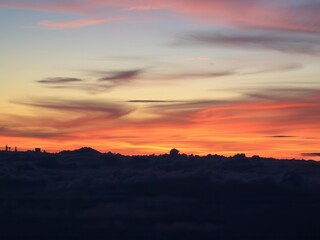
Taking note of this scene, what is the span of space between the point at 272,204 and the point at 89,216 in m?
28.7

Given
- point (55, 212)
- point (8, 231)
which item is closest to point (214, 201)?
point (55, 212)

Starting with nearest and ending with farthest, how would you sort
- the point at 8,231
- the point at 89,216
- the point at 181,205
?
the point at 8,231, the point at 89,216, the point at 181,205

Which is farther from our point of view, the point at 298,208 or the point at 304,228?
the point at 298,208

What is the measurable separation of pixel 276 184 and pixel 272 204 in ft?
21.2

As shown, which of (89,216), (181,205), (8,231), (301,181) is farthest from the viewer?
(301,181)

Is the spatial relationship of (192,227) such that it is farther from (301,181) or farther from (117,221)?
(301,181)

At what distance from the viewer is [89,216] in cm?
11975

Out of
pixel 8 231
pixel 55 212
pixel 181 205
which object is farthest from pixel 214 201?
pixel 8 231

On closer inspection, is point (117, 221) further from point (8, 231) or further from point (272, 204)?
point (272, 204)

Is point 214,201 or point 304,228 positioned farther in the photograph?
point 214,201

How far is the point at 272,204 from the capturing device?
12988 cm

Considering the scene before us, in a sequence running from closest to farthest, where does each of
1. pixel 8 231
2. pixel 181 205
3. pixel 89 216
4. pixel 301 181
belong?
pixel 8 231 < pixel 89 216 < pixel 181 205 < pixel 301 181

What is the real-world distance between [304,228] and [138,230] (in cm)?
2318

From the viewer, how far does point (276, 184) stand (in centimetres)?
13562
